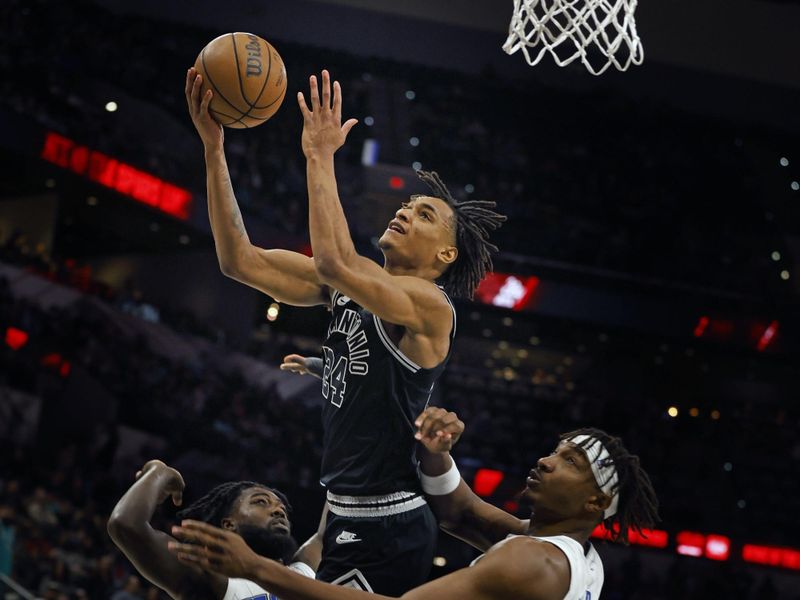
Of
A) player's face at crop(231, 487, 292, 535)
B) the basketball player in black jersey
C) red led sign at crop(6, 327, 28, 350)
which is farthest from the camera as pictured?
red led sign at crop(6, 327, 28, 350)

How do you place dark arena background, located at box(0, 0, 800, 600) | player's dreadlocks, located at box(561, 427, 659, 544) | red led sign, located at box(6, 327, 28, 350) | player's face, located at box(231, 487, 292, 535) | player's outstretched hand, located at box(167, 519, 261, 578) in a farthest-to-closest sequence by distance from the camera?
dark arena background, located at box(0, 0, 800, 600) < red led sign, located at box(6, 327, 28, 350) < player's face, located at box(231, 487, 292, 535) < player's dreadlocks, located at box(561, 427, 659, 544) < player's outstretched hand, located at box(167, 519, 261, 578)

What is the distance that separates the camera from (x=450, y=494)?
3697 millimetres

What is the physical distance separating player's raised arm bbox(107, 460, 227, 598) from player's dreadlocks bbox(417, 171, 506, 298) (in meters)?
1.15

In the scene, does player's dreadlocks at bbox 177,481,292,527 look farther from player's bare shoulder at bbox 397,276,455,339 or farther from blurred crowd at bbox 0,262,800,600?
blurred crowd at bbox 0,262,800,600

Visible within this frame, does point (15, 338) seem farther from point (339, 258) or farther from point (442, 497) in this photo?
point (339, 258)

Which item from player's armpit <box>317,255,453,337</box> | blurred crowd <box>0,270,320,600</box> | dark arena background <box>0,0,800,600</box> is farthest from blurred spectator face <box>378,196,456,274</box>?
blurred crowd <box>0,270,320,600</box>

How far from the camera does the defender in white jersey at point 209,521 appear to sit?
352 centimetres

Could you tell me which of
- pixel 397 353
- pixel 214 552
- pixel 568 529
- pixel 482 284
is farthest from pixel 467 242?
pixel 482 284

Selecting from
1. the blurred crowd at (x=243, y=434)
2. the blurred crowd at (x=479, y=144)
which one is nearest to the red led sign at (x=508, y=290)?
the blurred crowd at (x=479, y=144)

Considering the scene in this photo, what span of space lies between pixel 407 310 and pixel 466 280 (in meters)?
0.56

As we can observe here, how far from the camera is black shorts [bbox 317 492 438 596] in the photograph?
341 cm

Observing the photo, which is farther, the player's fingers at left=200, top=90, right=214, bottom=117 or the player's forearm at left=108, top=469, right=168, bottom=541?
the player's fingers at left=200, top=90, right=214, bottom=117

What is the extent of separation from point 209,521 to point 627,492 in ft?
4.69

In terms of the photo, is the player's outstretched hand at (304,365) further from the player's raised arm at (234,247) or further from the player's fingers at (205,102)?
the player's fingers at (205,102)
